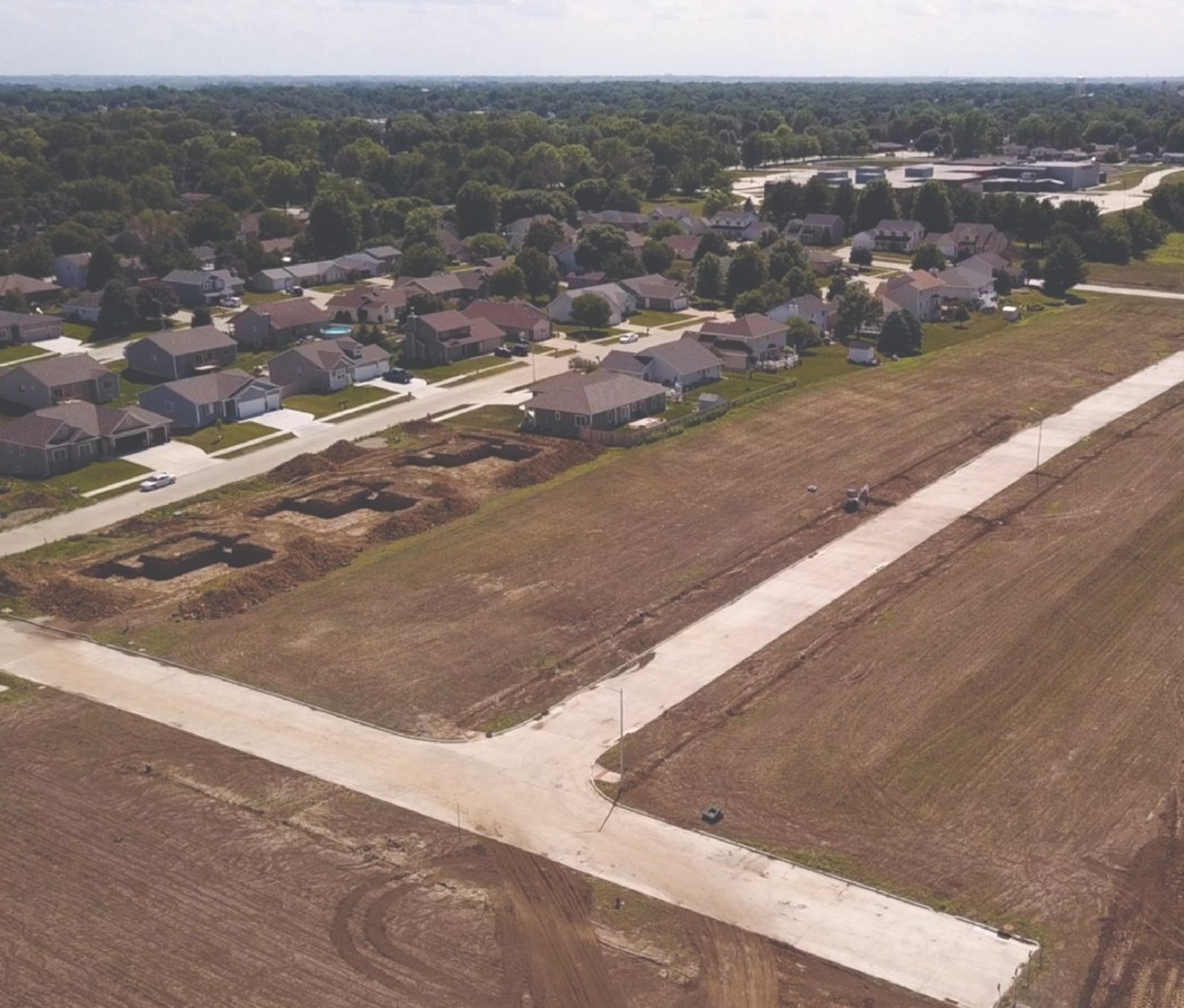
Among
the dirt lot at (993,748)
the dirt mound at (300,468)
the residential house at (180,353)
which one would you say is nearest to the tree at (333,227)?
the residential house at (180,353)

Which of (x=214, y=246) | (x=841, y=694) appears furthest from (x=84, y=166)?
(x=841, y=694)

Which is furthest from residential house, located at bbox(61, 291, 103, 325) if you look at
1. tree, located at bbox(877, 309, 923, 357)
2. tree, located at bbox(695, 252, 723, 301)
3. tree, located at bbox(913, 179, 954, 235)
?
tree, located at bbox(913, 179, 954, 235)

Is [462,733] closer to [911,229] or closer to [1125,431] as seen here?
[1125,431]

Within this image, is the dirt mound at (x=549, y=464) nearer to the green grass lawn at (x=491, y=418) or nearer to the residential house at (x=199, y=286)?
the green grass lawn at (x=491, y=418)

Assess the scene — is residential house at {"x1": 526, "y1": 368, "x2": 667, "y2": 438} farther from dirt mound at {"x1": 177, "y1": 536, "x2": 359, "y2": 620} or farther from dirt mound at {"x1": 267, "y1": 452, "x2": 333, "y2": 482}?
dirt mound at {"x1": 177, "y1": 536, "x2": 359, "y2": 620}

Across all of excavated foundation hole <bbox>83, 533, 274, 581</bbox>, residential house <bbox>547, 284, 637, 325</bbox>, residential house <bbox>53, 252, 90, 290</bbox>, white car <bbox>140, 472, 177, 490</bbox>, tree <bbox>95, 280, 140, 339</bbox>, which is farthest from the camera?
residential house <bbox>53, 252, 90, 290</bbox>

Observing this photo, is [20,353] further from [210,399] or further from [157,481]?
[157,481]
